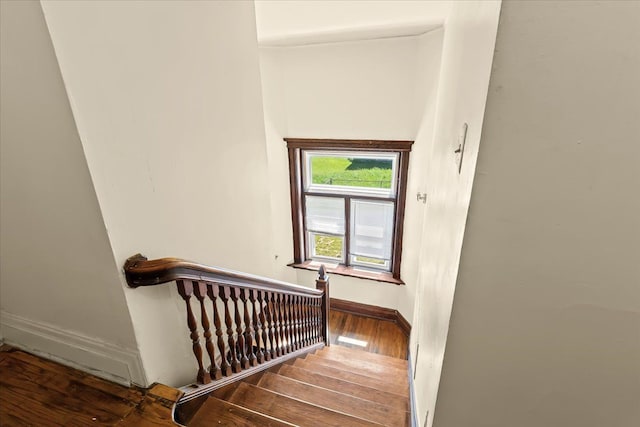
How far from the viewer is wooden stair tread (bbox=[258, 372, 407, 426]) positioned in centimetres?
152

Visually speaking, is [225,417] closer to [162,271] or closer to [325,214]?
[162,271]

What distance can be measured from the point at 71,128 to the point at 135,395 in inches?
34.2

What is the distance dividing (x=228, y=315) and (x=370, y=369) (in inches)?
61.2

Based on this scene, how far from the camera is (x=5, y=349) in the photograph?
1.11 metres

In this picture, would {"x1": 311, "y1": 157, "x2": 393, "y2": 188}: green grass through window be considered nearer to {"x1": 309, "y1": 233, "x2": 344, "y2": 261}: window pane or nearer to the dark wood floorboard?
{"x1": 309, "y1": 233, "x2": 344, "y2": 261}: window pane

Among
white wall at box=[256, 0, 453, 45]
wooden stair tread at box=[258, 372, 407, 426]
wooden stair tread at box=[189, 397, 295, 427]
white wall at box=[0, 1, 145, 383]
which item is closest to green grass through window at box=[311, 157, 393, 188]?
white wall at box=[256, 0, 453, 45]

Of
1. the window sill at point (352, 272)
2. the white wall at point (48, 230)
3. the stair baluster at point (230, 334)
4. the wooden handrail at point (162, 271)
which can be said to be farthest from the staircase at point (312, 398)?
the window sill at point (352, 272)

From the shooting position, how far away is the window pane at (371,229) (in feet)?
11.8

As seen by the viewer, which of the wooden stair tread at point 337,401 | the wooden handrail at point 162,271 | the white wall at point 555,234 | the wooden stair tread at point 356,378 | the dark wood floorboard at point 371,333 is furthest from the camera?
the dark wood floorboard at point 371,333

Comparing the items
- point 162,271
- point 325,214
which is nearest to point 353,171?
point 325,214

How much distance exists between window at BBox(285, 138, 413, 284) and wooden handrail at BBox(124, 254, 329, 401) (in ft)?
4.57

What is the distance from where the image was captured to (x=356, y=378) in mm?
2043

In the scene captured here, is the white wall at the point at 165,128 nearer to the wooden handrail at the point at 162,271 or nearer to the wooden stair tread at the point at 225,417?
the wooden handrail at the point at 162,271

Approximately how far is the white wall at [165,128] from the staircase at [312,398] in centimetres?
24
